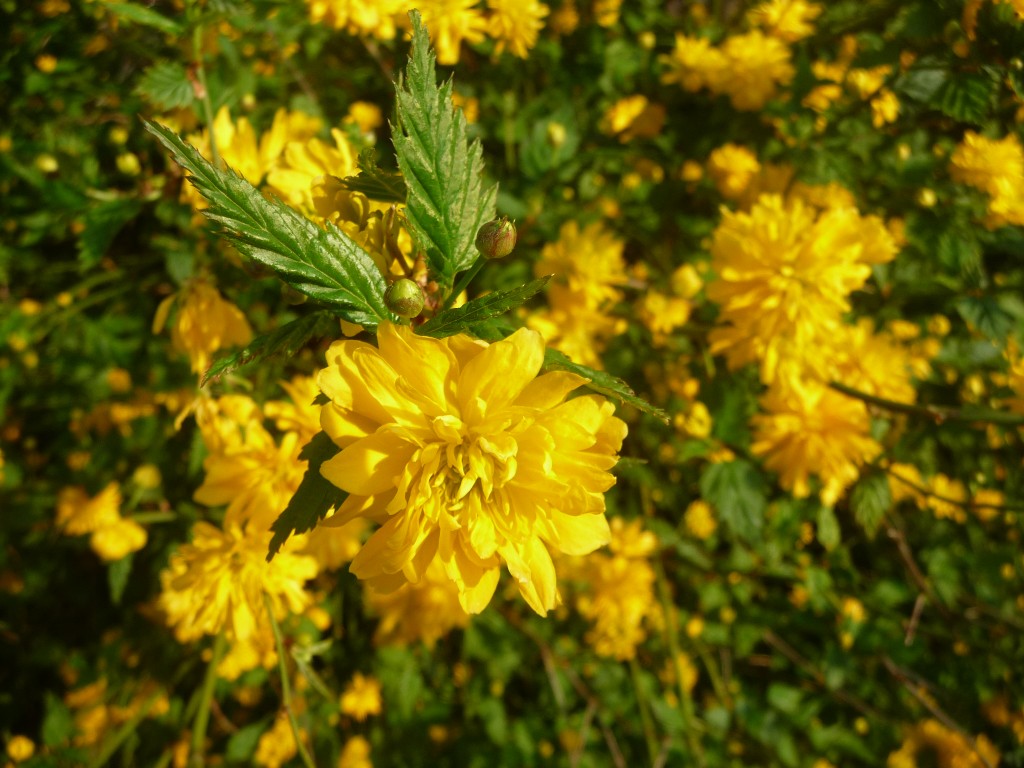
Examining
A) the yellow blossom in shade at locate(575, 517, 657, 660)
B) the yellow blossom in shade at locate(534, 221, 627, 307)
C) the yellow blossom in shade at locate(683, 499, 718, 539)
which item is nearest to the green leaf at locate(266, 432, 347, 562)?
the yellow blossom in shade at locate(534, 221, 627, 307)

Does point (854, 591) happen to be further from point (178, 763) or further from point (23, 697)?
point (23, 697)

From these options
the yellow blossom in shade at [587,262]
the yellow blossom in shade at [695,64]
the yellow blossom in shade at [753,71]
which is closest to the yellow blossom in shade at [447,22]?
the yellow blossom in shade at [587,262]

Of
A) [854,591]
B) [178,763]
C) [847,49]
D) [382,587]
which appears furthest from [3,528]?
[847,49]

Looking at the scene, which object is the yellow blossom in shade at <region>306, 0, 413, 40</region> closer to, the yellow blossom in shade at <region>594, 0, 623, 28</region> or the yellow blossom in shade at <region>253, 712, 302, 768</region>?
the yellow blossom in shade at <region>594, 0, 623, 28</region>

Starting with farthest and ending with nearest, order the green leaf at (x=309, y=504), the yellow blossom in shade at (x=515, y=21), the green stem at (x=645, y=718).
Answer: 1. the green stem at (x=645, y=718)
2. the yellow blossom in shade at (x=515, y=21)
3. the green leaf at (x=309, y=504)

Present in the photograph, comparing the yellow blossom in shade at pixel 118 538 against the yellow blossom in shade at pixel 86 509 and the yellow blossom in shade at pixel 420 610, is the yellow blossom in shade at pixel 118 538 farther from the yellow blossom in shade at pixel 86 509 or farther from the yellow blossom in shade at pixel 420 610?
the yellow blossom in shade at pixel 420 610

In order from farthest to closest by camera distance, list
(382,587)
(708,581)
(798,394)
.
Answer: (708,581) < (798,394) < (382,587)

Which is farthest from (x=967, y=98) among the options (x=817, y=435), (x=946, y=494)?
(x=946, y=494)
